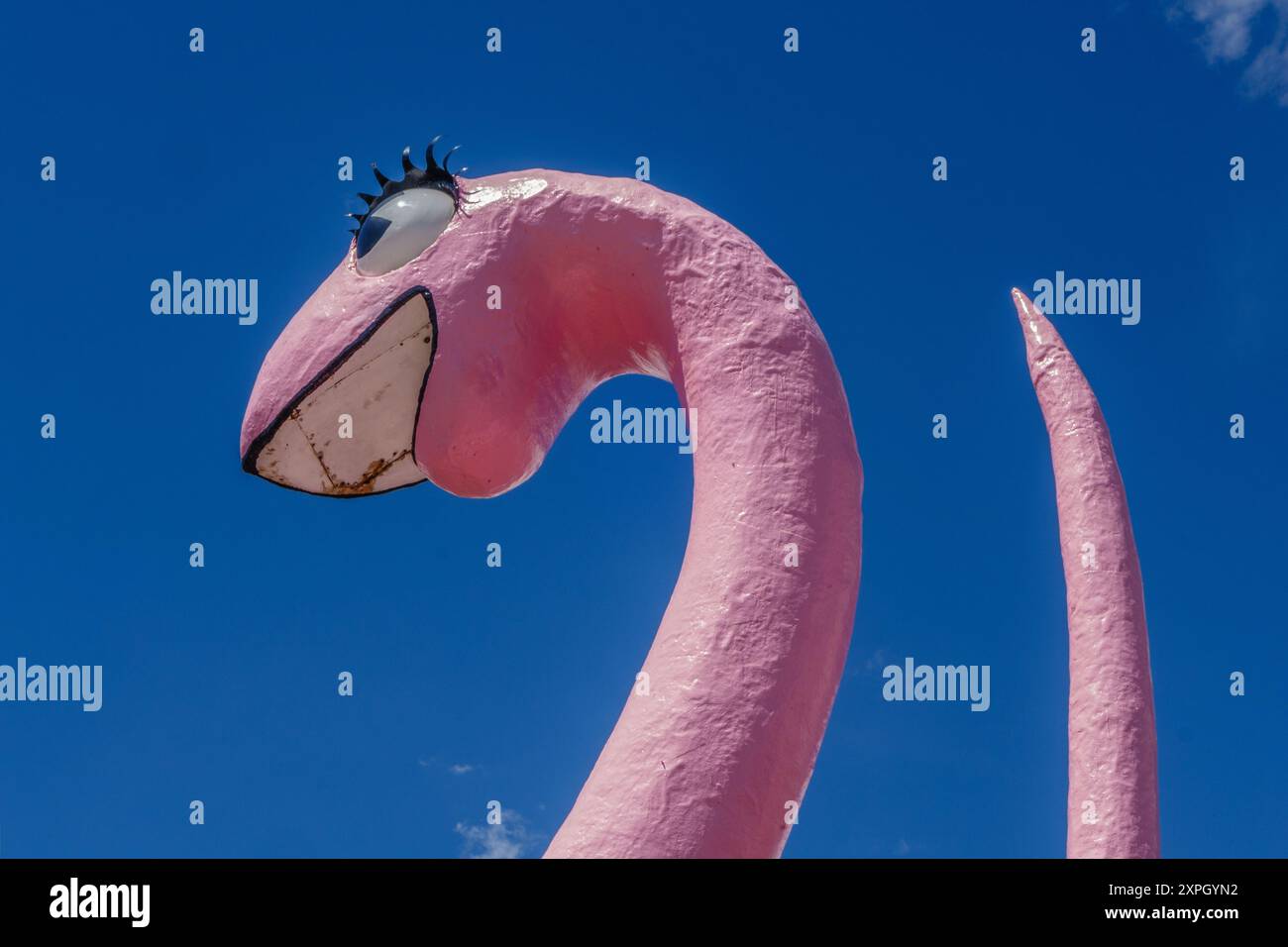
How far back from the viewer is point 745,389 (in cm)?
400

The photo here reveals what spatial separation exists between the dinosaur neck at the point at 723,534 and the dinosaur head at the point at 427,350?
7.0 inches

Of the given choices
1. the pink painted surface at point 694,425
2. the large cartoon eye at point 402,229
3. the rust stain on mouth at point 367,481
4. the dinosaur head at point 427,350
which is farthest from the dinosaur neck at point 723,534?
the rust stain on mouth at point 367,481

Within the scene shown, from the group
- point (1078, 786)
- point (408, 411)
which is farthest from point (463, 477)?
point (1078, 786)

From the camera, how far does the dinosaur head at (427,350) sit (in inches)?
173

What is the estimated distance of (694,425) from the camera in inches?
162

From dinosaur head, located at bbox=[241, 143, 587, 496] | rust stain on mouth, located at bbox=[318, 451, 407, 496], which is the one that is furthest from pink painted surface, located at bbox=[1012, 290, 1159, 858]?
rust stain on mouth, located at bbox=[318, 451, 407, 496]

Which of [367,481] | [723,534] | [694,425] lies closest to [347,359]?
[367,481]

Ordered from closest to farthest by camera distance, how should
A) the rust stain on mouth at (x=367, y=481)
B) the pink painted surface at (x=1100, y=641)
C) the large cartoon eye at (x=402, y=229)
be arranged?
the pink painted surface at (x=1100, y=641)
the large cartoon eye at (x=402, y=229)
the rust stain on mouth at (x=367, y=481)

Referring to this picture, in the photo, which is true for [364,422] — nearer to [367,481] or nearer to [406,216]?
[367,481]

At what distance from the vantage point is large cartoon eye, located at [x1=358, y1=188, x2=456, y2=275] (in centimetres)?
451

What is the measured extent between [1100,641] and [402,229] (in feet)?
8.08

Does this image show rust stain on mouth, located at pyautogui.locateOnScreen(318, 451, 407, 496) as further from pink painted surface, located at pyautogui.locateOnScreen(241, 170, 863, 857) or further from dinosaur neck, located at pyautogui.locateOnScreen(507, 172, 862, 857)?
dinosaur neck, located at pyautogui.locateOnScreen(507, 172, 862, 857)

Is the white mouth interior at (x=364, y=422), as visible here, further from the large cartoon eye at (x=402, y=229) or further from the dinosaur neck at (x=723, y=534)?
the dinosaur neck at (x=723, y=534)
